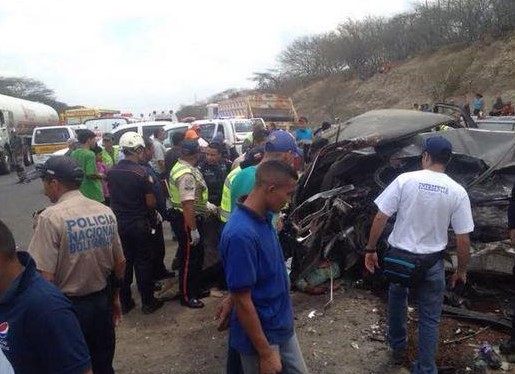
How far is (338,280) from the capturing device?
6.06 m

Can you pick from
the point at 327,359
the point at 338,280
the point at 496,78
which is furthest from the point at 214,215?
the point at 496,78

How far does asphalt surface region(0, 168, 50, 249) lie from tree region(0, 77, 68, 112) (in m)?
46.1

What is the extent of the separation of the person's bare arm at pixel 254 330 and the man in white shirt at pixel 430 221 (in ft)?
5.80

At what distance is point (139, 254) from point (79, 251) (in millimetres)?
2410

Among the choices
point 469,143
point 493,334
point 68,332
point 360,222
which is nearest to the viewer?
point 68,332

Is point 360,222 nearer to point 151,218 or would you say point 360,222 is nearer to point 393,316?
point 393,316

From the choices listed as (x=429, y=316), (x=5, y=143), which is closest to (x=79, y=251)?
(x=429, y=316)

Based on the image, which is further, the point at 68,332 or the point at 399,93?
the point at 399,93

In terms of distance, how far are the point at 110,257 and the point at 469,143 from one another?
15.4 feet

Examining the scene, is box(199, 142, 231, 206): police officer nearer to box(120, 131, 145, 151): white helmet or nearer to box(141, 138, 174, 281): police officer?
box(141, 138, 174, 281): police officer

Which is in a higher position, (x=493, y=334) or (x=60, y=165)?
(x=60, y=165)

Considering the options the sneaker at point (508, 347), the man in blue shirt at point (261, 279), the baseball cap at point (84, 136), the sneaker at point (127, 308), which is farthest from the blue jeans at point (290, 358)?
the baseball cap at point (84, 136)

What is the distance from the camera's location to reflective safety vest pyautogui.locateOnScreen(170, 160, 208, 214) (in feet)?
17.9

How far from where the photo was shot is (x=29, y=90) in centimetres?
6425
